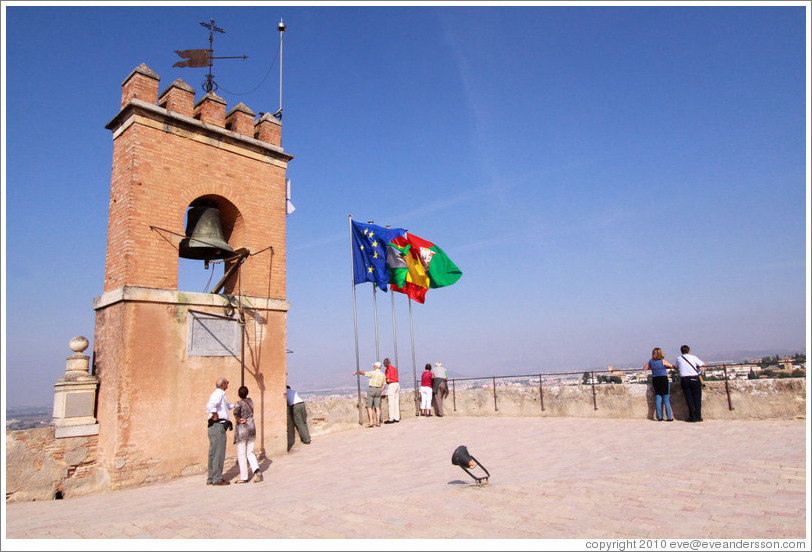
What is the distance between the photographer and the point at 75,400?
9289 mm

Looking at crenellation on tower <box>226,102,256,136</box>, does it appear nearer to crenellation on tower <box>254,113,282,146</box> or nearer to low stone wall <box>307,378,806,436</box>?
crenellation on tower <box>254,113,282,146</box>

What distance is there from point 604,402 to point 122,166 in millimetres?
12097

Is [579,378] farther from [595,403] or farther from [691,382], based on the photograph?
[691,382]

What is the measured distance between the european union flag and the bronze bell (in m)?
5.21

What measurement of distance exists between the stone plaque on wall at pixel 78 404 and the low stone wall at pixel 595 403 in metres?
5.14

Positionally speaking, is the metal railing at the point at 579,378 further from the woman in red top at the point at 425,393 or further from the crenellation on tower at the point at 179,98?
the crenellation on tower at the point at 179,98

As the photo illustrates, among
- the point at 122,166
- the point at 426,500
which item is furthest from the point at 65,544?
the point at 122,166

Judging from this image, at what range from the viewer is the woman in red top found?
15.2m

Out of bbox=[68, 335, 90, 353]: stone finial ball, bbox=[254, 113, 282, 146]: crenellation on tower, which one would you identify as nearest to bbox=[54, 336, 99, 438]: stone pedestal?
bbox=[68, 335, 90, 353]: stone finial ball

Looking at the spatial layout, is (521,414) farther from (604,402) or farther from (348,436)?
(348,436)

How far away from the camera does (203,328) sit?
10.3 m

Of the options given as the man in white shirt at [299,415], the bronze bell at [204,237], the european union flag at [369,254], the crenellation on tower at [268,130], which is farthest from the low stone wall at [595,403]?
the crenellation on tower at [268,130]

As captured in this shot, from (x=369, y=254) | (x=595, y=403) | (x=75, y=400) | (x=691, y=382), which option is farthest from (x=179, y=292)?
(x=691, y=382)

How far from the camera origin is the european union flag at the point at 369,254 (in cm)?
1566
